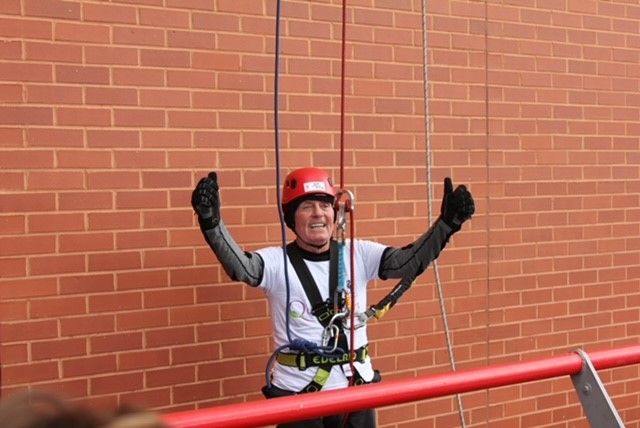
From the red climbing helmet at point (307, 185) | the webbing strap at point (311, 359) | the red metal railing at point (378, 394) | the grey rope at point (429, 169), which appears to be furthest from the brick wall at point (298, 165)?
the red metal railing at point (378, 394)

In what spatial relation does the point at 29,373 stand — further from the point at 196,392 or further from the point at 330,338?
the point at 330,338

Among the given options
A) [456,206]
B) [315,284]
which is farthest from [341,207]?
[456,206]

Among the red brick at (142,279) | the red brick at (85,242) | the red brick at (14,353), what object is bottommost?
the red brick at (14,353)

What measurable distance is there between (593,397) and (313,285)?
1053mm

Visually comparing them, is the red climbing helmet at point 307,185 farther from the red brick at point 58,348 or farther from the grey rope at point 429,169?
the red brick at point 58,348

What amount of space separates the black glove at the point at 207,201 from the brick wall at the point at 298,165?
0.79m

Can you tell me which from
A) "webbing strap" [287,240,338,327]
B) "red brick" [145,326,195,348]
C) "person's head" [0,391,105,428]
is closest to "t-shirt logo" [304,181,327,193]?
"webbing strap" [287,240,338,327]

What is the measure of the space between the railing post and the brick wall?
1.51 metres

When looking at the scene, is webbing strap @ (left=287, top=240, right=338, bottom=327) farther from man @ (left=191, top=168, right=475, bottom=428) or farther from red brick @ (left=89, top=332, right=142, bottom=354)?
red brick @ (left=89, top=332, right=142, bottom=354)

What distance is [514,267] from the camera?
4.44 metres

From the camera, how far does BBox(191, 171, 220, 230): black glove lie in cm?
271

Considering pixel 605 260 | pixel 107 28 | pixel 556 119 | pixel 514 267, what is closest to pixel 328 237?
pixel 107 28

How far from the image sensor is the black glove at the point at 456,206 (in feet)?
9.78

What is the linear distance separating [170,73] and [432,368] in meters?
2.01
